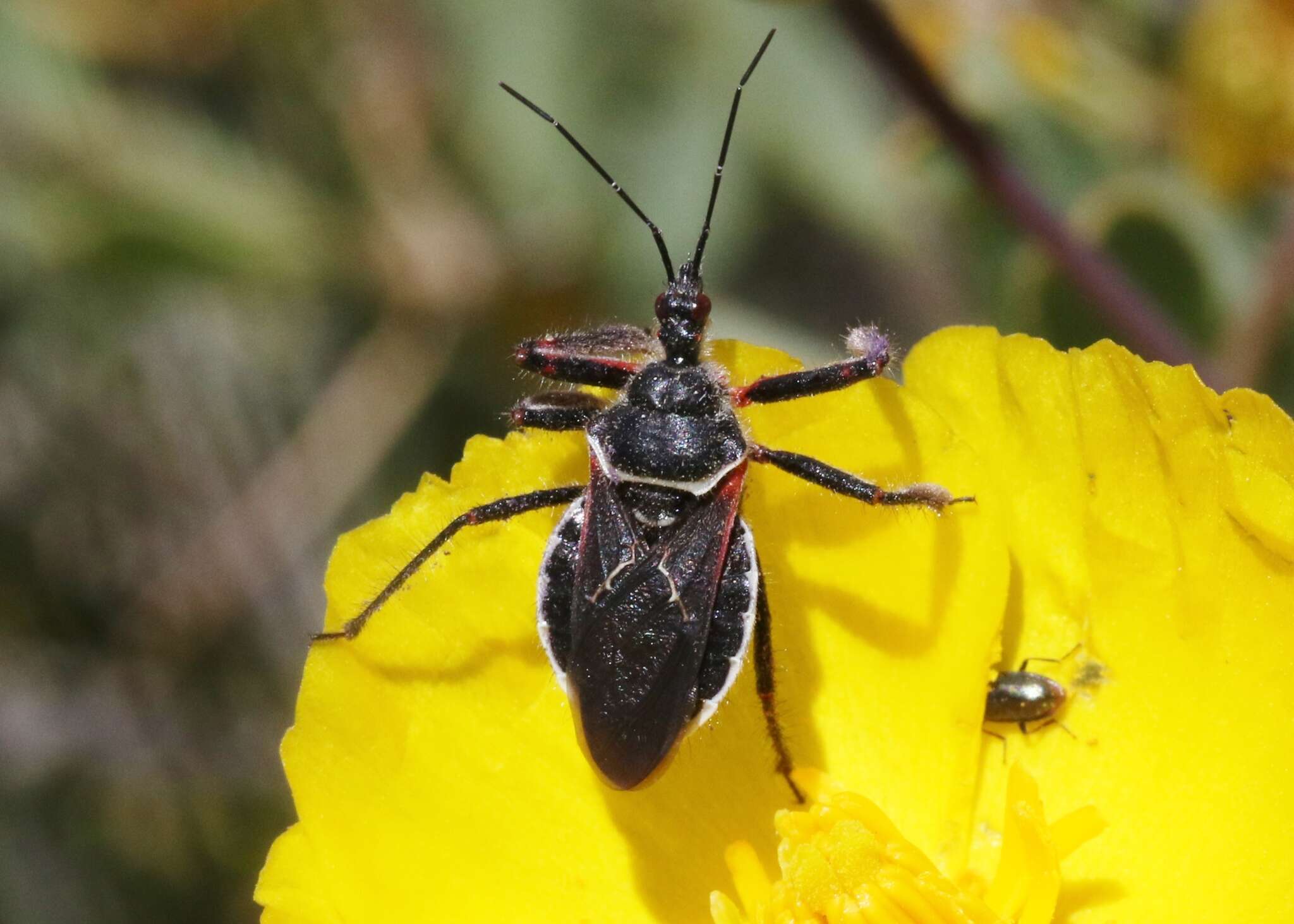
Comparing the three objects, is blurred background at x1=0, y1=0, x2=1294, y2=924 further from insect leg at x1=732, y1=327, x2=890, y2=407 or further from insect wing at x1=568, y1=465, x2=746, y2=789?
insect wing at x1=568, y1=465, x2=746, y2=789

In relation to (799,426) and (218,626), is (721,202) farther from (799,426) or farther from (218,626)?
(799,426)

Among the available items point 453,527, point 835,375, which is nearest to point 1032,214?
point 835,375

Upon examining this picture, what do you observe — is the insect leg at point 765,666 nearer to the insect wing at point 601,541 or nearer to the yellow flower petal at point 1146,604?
the insect wing at point 601,541

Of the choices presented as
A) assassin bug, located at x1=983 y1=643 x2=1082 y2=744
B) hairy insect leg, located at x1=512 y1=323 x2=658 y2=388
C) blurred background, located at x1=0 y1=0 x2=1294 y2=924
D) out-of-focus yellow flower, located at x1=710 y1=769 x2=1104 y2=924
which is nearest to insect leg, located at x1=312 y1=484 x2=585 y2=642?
hairy insect leg, located at x1=512 y1=323 x2=658 y2=388

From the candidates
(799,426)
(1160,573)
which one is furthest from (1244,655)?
(799,426)

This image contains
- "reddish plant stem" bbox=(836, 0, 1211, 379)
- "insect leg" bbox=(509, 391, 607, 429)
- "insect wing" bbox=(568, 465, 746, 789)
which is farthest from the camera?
"reddish plant stem" bbox=(836, 0, 1211, 379)
